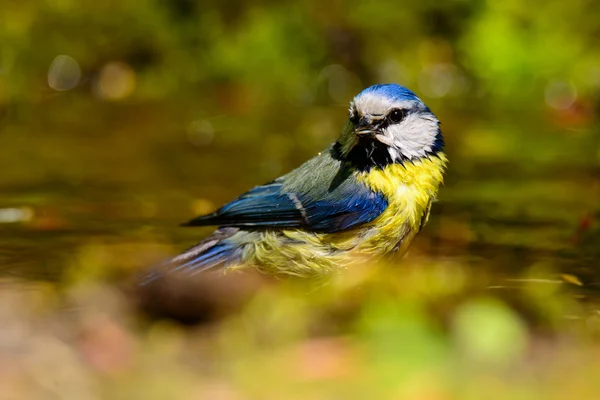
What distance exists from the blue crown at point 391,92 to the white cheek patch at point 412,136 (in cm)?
7

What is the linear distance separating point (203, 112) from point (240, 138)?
2.68 ft

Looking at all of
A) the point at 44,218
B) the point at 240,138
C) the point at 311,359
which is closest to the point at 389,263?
the point at 311,359

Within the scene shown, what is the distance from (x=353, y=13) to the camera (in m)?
8.16

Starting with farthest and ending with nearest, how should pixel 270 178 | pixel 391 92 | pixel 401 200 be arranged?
pixel 270 178 < pixel 391 92 < pixel 401 200

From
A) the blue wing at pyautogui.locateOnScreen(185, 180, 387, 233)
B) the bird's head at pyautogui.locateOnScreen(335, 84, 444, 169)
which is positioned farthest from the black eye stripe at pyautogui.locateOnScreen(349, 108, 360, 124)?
the blue wing at pyautogui.locateOnScreen(185, 180, 387, 233)

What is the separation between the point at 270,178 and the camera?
5.66m

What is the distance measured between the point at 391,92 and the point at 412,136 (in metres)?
0.19

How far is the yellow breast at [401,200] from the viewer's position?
393 cm

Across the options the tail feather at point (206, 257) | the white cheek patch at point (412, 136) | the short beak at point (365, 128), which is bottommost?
the tail feather at point (206, 257)

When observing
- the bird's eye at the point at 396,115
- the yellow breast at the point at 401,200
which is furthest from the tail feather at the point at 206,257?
the bird's eye at the point at 396,115

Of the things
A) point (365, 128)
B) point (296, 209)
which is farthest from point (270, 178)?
point (365, 128)

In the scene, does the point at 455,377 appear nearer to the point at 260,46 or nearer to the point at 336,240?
the point at 336,240

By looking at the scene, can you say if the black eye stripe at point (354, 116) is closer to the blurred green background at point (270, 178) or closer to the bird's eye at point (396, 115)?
Answer: the bird's eye at point (396, 115)

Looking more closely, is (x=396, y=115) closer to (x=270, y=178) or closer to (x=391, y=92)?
(x=391, y=92)
